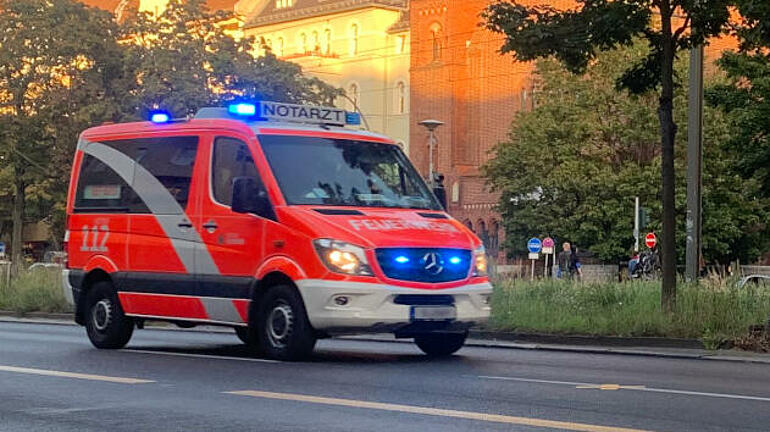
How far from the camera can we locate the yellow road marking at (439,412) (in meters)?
8.38

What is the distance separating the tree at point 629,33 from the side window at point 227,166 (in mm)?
5232

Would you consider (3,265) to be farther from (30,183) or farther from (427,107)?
(427,107)

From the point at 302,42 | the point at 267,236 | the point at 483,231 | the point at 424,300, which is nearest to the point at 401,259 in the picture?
the point at 424,300

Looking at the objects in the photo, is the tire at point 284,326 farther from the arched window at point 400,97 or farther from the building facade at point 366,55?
the arched window at point 400,97

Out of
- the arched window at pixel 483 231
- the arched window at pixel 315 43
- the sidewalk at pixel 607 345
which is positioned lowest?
the sidewalk at pixel 607 345

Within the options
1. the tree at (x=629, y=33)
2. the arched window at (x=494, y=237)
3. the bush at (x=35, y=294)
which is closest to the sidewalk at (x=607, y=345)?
the tree at (x=629, y=33)

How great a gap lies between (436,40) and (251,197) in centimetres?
6976

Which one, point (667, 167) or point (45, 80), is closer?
point (667, 167)

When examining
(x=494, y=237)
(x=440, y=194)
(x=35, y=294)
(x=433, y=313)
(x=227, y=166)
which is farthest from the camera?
(x=494, y=237)

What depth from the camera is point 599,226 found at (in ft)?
196

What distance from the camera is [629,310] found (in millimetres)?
18328

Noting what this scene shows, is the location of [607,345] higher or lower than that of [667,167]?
lower

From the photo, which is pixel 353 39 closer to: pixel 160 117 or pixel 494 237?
pixel 494 237

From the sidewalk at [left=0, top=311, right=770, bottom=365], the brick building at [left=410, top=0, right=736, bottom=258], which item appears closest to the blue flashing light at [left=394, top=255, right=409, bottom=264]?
the sidewalk at [left=0, top=311, right=770, bottom=365]
